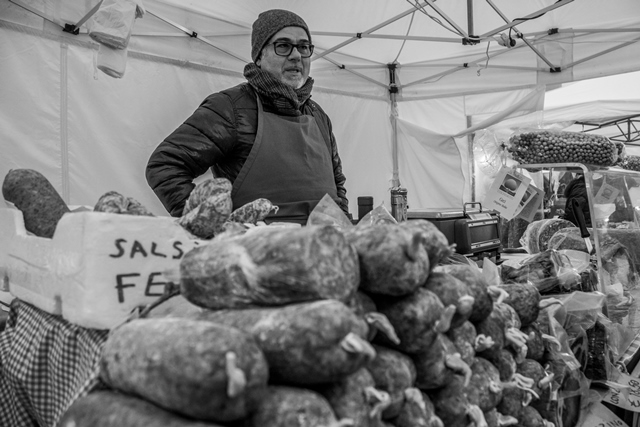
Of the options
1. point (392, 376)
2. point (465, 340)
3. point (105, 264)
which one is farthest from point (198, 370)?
point (465, 340)

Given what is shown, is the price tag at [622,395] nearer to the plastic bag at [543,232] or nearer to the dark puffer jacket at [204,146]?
the plastic bag at [543,232]

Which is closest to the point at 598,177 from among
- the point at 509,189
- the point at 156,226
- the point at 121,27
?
the point at 509,189

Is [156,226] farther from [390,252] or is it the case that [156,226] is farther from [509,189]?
[509,189]

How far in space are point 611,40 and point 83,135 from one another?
185 inches

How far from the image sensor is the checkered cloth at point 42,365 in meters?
1.04

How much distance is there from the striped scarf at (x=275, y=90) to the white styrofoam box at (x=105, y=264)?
5.20 ft

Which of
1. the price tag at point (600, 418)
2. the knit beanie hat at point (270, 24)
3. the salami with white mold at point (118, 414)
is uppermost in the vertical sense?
the knit beanie hat at point (270, 24)

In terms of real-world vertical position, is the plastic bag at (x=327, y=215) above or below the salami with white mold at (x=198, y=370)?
above

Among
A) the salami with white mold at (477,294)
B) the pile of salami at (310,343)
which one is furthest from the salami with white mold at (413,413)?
the salami with white mold at (477,294)

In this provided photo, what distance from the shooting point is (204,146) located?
7.97ft

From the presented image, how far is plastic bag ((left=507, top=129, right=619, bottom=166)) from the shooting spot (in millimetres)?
2566

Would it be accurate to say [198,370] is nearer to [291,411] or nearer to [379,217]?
[291,411]

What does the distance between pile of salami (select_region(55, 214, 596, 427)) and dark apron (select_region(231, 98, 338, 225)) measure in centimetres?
148

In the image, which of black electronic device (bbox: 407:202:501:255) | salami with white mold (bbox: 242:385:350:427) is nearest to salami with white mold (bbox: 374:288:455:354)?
salami with white mold (bbox: 242:385:350:427)
